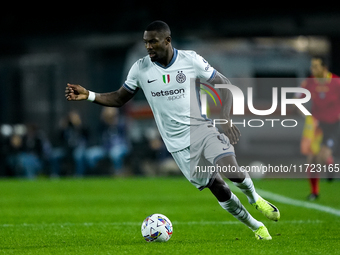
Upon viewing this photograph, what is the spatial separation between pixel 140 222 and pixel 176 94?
2603 mm

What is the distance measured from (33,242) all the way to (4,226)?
5.17 ft

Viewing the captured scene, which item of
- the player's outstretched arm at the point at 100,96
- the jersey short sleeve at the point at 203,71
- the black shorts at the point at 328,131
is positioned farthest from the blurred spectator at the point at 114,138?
the jersey short sleeve at the point at 203,71

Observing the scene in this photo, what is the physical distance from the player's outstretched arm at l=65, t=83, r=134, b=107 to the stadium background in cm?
988

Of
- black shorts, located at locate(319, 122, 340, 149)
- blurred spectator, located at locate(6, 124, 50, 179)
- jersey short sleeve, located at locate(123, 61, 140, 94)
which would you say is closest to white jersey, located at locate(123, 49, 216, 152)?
jersey short sleeve, located at locate(123, 61, 140, 94)

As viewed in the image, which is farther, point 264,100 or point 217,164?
point 264,100

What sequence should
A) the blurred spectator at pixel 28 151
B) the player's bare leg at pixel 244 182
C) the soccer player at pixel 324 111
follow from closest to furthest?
the player's bare leg at pixel 244 182 < the soccer player at pixel 324 111 < the blurred spectator at pixel 28 151

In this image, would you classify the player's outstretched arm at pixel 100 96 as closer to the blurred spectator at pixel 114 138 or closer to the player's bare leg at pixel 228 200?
the player's bare leg at pixel 228 200

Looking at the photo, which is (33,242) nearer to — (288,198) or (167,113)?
(167,113)

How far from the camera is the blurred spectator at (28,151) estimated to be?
18.1 m

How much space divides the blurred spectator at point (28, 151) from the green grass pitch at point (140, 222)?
10.9 feet

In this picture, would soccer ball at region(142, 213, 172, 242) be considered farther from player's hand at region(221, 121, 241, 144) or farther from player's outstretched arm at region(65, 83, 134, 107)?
player's outstretched arm at region(65, 83, 134, 107)

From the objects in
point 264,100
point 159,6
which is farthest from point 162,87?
point 159,6

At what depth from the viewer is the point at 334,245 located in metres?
6.29

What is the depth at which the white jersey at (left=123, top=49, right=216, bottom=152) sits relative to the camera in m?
6.54
